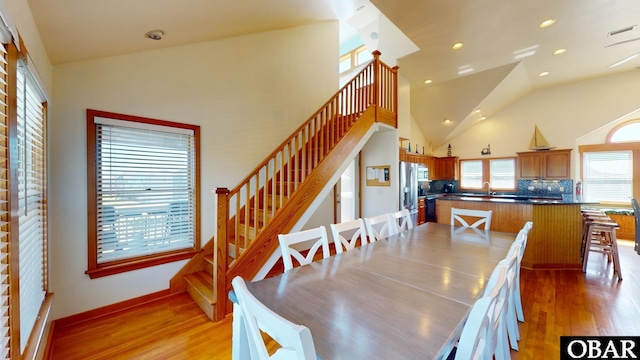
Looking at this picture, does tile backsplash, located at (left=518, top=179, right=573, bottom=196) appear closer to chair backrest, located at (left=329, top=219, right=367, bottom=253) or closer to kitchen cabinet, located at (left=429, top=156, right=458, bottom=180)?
kitchen cabinet, located at (left=429, top=156, right=458, bottom=180)

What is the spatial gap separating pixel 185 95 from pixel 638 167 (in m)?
8.98

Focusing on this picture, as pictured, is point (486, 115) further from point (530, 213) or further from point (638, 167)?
point (530, 213)

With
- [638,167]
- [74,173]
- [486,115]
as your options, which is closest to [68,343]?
[74,173]

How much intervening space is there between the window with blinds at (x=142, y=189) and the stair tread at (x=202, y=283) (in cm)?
34

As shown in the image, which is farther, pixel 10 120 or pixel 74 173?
pixel 74 173

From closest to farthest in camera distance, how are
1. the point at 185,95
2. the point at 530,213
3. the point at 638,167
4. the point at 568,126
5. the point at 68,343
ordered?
the point at 68,343 < the point at 185,95 < the point at 530,213 < the point at 638,167 < the point at 568,126

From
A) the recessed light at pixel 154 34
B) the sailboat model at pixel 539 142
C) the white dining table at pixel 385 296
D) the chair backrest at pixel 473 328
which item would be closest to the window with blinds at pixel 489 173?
the sailboat model at pixel 539 142

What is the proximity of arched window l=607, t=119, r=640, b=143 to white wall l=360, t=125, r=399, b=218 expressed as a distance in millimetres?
5468

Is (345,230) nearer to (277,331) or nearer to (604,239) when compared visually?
(277,331)

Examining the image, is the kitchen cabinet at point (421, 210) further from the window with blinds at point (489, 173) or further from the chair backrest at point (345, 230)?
the chair backrest at point (345, 230)

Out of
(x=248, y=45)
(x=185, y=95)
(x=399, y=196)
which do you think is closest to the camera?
(x=185, y=95)

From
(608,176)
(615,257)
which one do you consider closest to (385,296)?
(615,257)

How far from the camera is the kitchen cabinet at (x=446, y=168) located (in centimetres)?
745

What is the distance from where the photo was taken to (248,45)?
3637 millimetres
